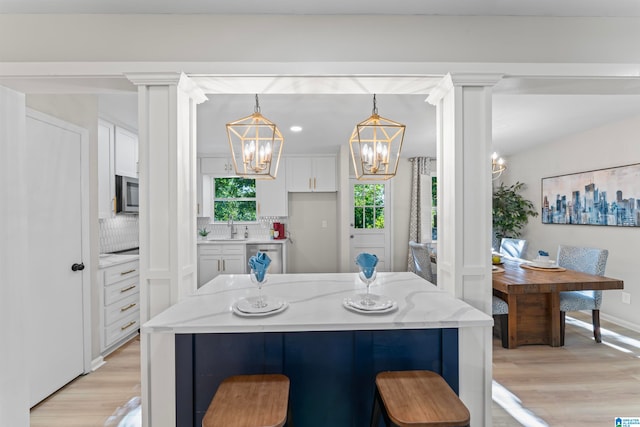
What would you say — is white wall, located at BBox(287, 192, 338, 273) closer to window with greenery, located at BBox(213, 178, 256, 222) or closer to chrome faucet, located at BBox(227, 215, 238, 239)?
window with greenery, located at BBox(213, 178, 256, 222)

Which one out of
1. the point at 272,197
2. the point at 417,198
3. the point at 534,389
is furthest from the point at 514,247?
the point at 272,197

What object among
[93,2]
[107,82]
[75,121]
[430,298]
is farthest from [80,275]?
[430,298]

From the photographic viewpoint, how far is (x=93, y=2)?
151 cm

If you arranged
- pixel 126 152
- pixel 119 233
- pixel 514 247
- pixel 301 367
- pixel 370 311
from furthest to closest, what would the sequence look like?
pixel 514 247 → pixel 119 233 → pixel 126 152 → pixel 301 367 → pixel 370 311

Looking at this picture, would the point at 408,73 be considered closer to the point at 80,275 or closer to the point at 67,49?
the point at 67,49

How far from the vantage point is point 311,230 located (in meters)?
5.43

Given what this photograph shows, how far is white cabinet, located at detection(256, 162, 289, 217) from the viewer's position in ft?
16.7

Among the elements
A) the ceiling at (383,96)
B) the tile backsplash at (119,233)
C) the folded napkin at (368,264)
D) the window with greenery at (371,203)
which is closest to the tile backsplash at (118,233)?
the tile backsplash at (119,233)

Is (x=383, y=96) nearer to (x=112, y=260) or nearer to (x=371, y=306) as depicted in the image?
(x=371, y=306)

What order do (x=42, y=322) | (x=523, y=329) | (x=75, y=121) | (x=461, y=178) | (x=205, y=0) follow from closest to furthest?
(x=205, y=0)
(x=461, y=178)
(x=42, y=322)
(x=75, y=121)
(x=523, y=329)

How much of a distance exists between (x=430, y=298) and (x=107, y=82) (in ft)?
6.78

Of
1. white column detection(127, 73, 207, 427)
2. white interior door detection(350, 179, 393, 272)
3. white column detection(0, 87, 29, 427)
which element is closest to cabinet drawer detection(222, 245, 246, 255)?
white interior door detection(350, 179, 393, 272)

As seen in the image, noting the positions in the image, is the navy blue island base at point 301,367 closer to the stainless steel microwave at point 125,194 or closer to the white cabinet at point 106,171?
the white cabinet at point 106,171

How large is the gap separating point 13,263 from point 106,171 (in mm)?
1529
